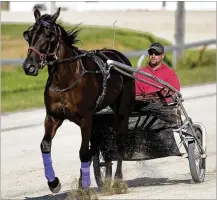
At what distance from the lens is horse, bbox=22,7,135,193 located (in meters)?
6.96

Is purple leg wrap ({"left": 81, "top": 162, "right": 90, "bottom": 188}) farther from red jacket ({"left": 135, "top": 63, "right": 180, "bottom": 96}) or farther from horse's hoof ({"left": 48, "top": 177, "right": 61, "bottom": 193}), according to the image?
red jacket ({"left": 135, "top": 63, "right": 180, "bottom": 96})

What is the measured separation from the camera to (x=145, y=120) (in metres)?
8.38

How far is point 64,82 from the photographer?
7.15 meters

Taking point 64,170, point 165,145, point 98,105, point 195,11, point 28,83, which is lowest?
point 195,11

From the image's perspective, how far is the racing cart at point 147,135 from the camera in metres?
8.13

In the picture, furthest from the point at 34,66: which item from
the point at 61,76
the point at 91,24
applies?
the point at 91,24

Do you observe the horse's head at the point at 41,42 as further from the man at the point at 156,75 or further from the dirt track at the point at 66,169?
the man at the point at 156,75

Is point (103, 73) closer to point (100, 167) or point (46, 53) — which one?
point (46, 53)

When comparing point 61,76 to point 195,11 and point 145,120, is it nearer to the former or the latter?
A: point 145,120

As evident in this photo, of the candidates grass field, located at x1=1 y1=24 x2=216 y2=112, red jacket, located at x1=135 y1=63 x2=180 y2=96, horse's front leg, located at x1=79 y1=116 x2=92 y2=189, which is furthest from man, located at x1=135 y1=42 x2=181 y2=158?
grass field, located at x1=1 y1=24 x2=216 y2=112

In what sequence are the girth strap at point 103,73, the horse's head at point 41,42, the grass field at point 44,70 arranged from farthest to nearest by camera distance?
the grass field at point 44,70 → the girth strap at point 103,73 → the horse's head at point 41,42

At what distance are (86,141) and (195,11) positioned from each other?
33.0 metres

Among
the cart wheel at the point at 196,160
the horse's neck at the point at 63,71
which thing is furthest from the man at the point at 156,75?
the horse's neck at the point at 63,71

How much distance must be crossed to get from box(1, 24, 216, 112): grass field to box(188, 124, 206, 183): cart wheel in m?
6.43
